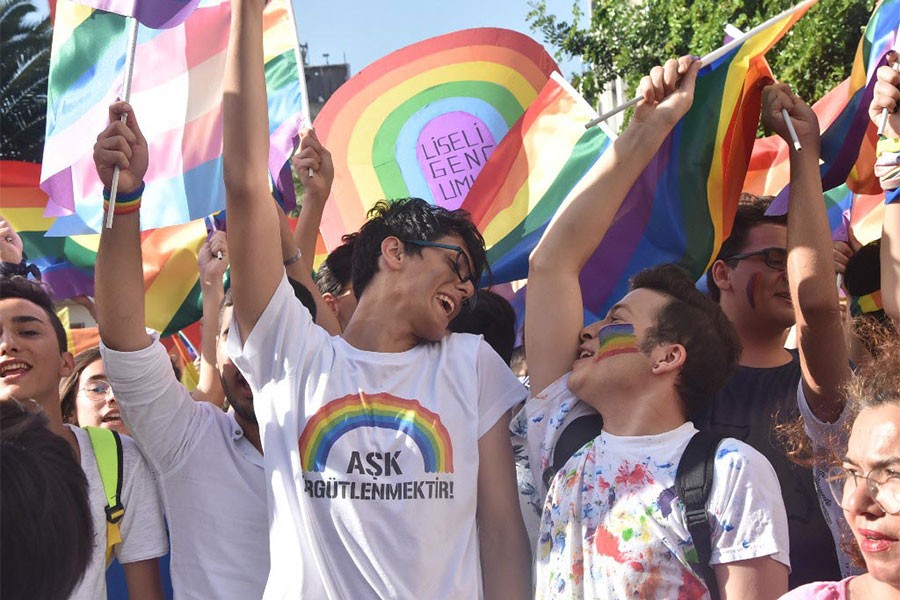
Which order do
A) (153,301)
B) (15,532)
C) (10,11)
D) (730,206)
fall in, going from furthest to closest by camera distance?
(10,11), (153,301), (730,206), (15,532)

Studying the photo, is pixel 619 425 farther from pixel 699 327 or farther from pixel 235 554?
pixel 235 554

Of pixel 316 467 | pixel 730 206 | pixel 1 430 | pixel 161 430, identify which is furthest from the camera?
pixel 730 206

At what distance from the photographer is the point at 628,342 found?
115 inches

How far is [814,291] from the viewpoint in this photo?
113 inches

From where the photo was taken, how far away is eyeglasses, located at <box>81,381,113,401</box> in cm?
412

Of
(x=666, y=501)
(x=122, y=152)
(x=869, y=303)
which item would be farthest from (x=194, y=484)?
(x=869, y=303)

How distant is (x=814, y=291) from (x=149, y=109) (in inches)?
92.7

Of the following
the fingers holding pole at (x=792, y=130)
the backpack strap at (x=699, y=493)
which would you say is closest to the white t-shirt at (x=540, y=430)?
the backpack strap at (x=699, y=493)

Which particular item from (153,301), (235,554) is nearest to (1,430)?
(235,554)

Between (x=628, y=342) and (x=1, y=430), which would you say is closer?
(x=1, y=430)

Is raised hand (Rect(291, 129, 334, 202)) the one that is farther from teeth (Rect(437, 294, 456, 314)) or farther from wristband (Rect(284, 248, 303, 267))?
teeth (Rect(437, 294, 456, 314))

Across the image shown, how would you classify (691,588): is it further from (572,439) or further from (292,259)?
(292,259)

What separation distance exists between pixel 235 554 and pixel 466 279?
0.91m

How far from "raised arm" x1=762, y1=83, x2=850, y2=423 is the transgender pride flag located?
184 cm
